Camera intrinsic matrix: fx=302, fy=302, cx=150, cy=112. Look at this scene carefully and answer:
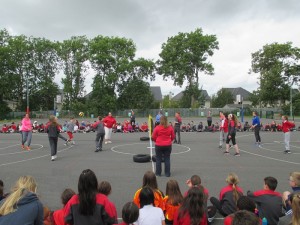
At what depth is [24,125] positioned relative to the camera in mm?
15812

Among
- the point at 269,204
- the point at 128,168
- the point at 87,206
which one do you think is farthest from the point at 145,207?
the point at 128,168

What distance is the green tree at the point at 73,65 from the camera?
205ft

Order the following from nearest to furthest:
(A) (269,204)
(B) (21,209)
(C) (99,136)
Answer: (B) (21,209) → (A) (269,204) → (C) (99,136)

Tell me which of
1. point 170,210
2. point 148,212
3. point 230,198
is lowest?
point 170,210

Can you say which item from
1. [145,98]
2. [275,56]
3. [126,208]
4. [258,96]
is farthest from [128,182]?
[275,56]

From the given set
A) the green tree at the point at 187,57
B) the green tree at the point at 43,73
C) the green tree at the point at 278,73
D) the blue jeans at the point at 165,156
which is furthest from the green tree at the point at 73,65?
the blue jeans at the point at 165,156

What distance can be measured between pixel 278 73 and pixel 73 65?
41.8 meters

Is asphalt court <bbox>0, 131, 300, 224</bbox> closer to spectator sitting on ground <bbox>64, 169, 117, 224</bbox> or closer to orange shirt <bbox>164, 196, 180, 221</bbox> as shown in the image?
orange shirt <bbox>164, 196, 180, 221</bbox>

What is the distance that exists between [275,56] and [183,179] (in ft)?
211

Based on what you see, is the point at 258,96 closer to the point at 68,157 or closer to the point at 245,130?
the point at 245,130

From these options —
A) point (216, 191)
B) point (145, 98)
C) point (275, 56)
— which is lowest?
point (216, 191)

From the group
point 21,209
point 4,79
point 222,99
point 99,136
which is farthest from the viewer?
point 222,99

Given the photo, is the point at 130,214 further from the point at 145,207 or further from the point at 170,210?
the point at 170,210

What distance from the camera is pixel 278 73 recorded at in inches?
2324
